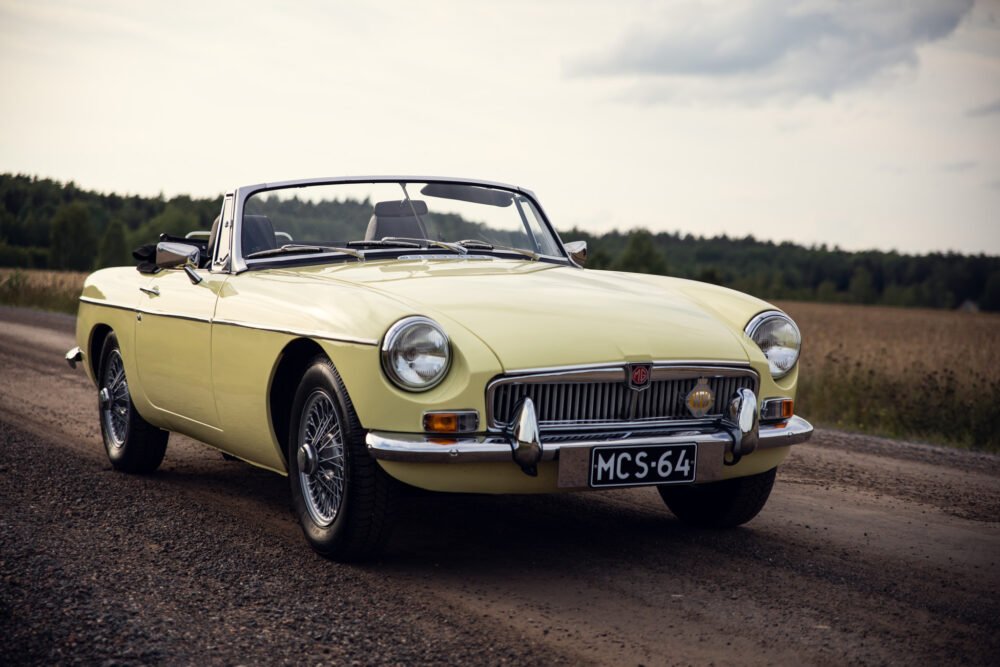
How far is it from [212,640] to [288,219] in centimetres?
282

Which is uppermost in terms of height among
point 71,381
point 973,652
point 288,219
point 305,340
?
point 288,219

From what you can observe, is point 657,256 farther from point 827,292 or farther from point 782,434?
point 782,434

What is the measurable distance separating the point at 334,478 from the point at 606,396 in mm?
1081

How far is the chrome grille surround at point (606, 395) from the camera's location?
4004mm

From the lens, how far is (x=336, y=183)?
5.84 metres

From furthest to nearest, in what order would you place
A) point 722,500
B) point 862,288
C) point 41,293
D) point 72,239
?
point 862,288, point 72,239, point 41,293, point 722,500

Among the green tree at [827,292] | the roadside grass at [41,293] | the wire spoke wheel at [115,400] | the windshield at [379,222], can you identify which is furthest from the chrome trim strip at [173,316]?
the green tree at [827,292]

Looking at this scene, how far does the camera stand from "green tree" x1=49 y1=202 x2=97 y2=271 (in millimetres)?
79938

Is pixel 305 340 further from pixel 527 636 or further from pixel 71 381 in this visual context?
pixel 71 381

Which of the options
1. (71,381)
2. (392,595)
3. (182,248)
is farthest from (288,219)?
(71,381)

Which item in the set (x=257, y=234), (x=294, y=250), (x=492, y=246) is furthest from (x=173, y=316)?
(x=492, y=246)

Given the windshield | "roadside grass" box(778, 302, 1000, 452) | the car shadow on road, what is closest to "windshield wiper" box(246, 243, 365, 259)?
the windshield

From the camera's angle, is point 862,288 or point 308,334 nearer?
point 308,334

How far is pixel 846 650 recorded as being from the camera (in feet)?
11.1
